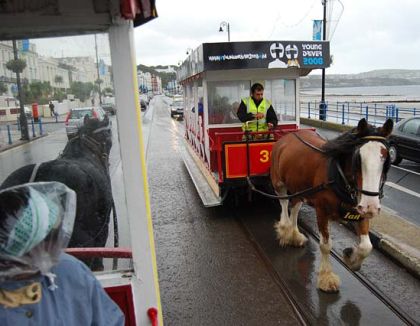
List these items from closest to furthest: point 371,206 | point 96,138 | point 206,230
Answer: point 96,138 → point 371,206 → point 206,230

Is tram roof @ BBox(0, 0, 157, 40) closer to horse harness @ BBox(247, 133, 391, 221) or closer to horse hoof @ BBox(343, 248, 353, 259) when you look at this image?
horse harness @ BBox(247, 133, 391, 221)

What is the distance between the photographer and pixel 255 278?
16.1 ft

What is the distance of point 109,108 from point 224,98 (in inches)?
239

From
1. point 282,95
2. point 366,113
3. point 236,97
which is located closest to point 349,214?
point 236,97

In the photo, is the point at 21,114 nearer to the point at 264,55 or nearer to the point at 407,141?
the point at 264,55

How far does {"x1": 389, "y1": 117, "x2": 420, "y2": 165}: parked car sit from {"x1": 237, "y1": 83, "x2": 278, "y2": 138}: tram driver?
569 cm

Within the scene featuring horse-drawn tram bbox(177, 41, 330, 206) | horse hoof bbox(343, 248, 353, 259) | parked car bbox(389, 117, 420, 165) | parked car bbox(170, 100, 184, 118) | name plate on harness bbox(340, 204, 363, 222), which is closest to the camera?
name plate on harness bbox(340, 204, 363, 222)

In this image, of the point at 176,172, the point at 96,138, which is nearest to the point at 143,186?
the point at 96,138

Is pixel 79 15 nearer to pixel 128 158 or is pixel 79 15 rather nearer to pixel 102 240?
pixel 128 158

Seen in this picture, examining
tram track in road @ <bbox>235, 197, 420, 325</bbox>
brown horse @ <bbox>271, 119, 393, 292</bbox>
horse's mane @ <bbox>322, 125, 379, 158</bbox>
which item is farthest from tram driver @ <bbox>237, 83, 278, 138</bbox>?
horse's mane @ <bbox>322, 125, 379, 158</bbox>

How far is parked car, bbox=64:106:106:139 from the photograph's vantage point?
2.40 meters

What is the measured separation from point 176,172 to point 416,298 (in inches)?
321

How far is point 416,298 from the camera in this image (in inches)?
168

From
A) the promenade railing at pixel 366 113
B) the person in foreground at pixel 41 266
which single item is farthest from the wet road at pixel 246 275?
the promenade railing at pixel 366 113
